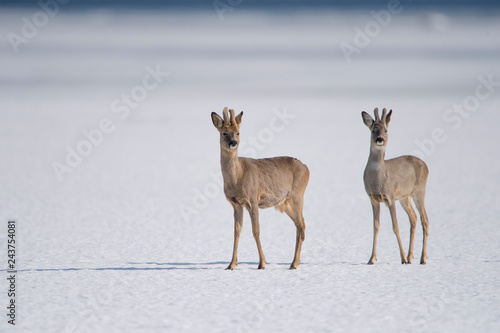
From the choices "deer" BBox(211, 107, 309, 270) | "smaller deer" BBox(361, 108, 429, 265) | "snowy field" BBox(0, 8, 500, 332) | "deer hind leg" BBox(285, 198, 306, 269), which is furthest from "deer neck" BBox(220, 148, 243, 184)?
"smaller deer" BBox(361, 108, 429, 265)

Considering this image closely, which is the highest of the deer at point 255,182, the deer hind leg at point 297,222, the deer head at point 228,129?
the deer head at point 228,129

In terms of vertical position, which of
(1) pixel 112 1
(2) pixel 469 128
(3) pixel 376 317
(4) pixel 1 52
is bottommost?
(3) pixel 376 317

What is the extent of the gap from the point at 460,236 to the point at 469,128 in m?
13.2

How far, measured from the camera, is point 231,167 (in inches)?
292

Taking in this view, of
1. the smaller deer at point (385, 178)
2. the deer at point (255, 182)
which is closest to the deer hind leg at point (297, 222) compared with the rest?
the deer at point (255, 182)

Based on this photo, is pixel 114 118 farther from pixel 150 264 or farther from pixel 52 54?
pixel 52 54

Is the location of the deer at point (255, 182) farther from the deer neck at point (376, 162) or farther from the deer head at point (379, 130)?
the deer head at point (379, 130)

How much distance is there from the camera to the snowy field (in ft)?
20.4

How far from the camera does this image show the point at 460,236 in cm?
971

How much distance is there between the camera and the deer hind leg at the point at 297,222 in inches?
305

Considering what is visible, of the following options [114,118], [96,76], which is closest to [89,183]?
[114,118]

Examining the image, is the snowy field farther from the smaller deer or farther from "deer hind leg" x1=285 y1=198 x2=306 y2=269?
the smaller deer

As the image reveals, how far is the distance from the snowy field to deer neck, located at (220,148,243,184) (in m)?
0.98

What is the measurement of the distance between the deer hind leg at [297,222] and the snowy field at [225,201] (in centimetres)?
24
